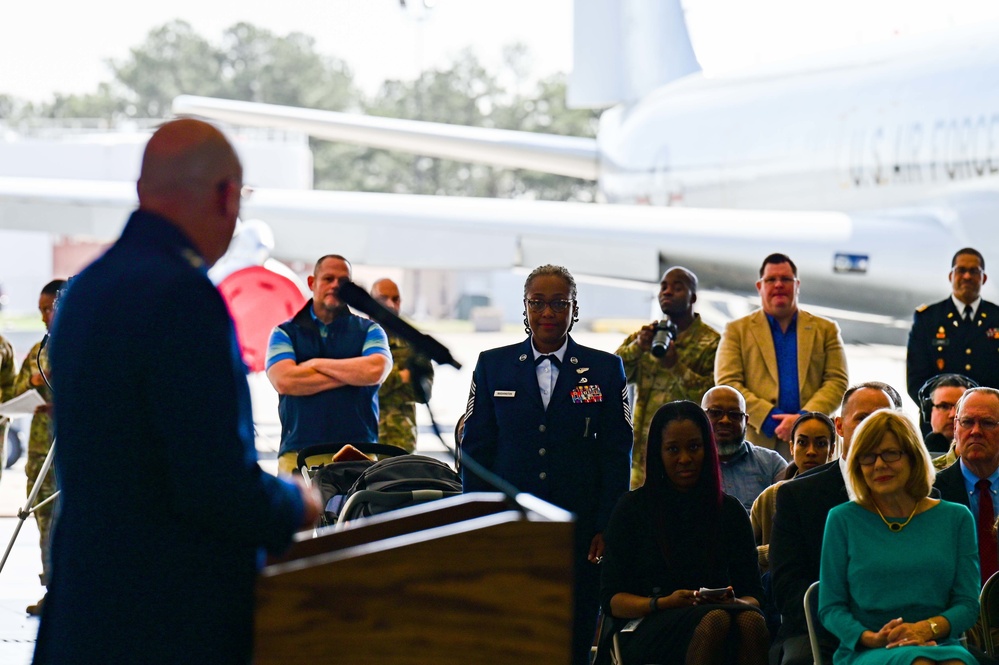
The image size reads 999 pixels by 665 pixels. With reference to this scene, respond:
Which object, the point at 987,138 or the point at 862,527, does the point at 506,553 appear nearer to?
the point at 862,527

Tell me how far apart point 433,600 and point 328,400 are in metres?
3.99

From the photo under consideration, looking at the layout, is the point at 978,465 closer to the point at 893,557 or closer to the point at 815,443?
the point at 815,443

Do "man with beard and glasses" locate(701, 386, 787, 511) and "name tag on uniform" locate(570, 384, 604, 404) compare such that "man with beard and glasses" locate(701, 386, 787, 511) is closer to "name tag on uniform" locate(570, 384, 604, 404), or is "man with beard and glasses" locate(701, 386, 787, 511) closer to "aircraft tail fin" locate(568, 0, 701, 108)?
"name tag on uniform" locate(570, 384, 604, 404)

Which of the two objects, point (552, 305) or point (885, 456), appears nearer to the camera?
point (885, 456)

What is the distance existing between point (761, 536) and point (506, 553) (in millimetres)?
2931

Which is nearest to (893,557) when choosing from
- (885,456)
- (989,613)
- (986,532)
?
(885,456)

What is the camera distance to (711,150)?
18609 millimetres

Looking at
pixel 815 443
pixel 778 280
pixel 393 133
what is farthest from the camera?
pixel 393 133

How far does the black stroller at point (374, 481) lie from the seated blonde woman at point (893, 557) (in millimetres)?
1450

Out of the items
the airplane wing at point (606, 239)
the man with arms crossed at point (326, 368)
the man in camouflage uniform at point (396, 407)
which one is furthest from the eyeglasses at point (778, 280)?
the airplane wing at point (606, 239)

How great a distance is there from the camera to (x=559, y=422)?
4.62m

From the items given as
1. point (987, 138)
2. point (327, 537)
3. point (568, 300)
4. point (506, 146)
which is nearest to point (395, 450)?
point (568, 300)

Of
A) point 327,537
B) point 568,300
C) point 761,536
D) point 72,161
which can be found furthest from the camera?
point 72,161

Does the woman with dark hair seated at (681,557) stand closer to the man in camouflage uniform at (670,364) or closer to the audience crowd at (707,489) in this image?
the audience crowd at (707,489)
